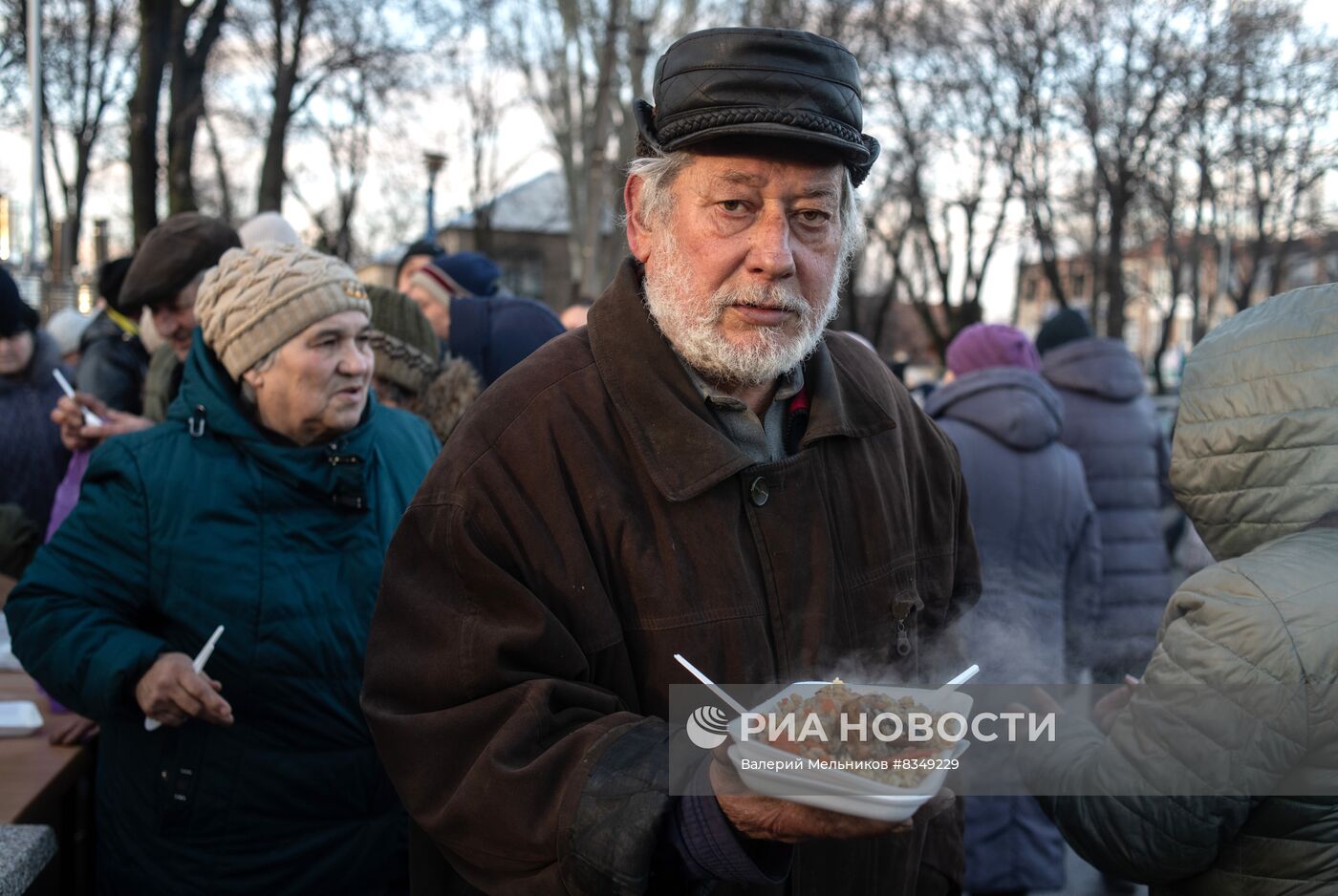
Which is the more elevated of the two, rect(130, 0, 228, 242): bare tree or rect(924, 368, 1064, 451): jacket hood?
rect(130, 0, 228, 242): bare tree

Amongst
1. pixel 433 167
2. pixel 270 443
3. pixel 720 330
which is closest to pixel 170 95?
pixel 433 167

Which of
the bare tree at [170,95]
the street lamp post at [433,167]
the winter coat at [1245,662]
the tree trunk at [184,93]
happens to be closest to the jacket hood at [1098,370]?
the winter coat at [1245,662]

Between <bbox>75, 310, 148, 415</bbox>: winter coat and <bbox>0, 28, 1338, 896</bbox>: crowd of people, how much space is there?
2273 millimetres

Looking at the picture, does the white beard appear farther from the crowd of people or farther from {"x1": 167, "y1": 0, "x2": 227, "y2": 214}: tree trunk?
{"x1": 167, "y1": 0, "x2": 227, "y2": 214}: tree trunk

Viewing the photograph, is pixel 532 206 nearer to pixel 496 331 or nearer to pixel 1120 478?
pixel 496 331

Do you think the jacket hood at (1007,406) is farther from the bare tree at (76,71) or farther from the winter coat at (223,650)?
the bare tree at (76,71)

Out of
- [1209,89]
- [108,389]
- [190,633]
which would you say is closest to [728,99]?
[190,633]

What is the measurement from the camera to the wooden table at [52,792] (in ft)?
9.26

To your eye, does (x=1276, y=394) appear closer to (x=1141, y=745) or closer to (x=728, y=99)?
(x=1141, y=745)

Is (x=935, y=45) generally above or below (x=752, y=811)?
above

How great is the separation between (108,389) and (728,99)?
409 cm

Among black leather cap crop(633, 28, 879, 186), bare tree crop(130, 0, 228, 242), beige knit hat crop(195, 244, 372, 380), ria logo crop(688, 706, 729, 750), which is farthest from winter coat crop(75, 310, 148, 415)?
bare tree crop(130, 0, 228, 242)

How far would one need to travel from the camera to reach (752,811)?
59.1 inches

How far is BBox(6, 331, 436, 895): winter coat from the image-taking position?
260 centimetres
